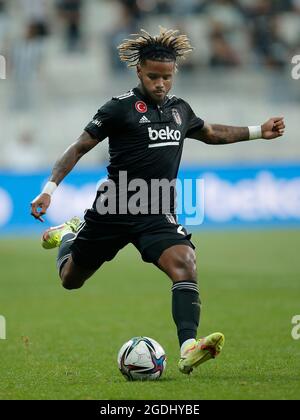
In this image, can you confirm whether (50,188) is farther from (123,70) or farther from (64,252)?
(123,70)

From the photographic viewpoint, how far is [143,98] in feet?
24.6

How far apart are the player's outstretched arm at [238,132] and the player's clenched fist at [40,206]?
153 cm

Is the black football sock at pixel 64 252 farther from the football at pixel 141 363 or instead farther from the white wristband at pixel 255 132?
the white wristband at pixel 255 132

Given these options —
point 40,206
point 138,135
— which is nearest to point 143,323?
point 138,135

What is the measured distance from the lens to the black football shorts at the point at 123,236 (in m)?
7.27

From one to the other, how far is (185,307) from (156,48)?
201 centimetres

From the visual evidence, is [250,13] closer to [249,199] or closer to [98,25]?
[98,25]

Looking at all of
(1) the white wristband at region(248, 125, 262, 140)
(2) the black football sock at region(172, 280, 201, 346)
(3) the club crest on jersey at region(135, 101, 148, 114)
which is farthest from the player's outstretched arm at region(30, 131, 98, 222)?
(1) the white wristband at region(248, 125, 262, 140)

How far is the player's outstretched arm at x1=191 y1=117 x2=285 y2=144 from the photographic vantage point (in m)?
8.09

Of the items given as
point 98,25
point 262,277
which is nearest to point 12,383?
point 262,277

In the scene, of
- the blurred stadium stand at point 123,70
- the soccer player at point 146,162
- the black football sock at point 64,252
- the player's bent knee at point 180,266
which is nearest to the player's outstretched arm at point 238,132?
the soccer player at point 146,162

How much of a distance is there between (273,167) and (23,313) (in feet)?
35.6

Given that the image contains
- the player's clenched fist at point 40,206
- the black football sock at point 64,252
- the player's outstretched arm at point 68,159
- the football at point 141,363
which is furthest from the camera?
the black football sock at point 64,252

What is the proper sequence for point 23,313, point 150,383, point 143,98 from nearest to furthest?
1. point 150,383
2. point 143,98
3. point 23,313
